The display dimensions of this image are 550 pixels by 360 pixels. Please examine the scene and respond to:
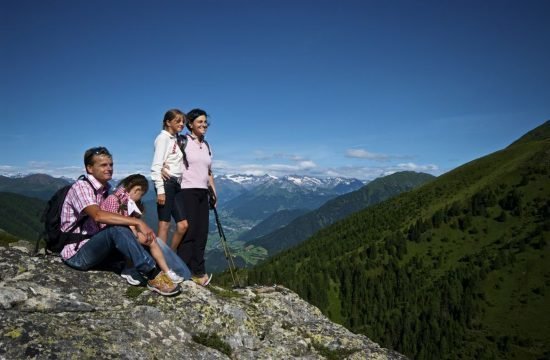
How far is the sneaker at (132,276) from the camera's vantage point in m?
10.1

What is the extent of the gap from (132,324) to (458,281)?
177 metres

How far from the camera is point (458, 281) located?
159875mm

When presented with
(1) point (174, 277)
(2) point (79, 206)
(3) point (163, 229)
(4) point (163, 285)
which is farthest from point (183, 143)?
(4) point (163, 285)

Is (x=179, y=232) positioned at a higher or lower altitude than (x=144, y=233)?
lower

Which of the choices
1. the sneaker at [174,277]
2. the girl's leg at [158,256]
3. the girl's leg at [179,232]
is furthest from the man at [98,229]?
the girl's leg at [179,232]

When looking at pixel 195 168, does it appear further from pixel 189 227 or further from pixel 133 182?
pixel 133 182

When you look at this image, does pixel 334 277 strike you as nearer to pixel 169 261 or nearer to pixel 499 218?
pixel 499 218

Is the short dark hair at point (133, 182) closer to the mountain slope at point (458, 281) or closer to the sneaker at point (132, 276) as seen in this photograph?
the sneaker at point (132, 276)

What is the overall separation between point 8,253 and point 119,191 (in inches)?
139

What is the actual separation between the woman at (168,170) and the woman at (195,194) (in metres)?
0.24

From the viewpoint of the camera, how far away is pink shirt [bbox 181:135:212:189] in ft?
41.0

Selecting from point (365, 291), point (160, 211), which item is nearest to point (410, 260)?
point (365, 291)

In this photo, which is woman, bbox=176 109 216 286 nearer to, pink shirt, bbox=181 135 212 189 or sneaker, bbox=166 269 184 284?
pink shirt, bbox=181 135 212 189

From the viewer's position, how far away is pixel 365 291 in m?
173
